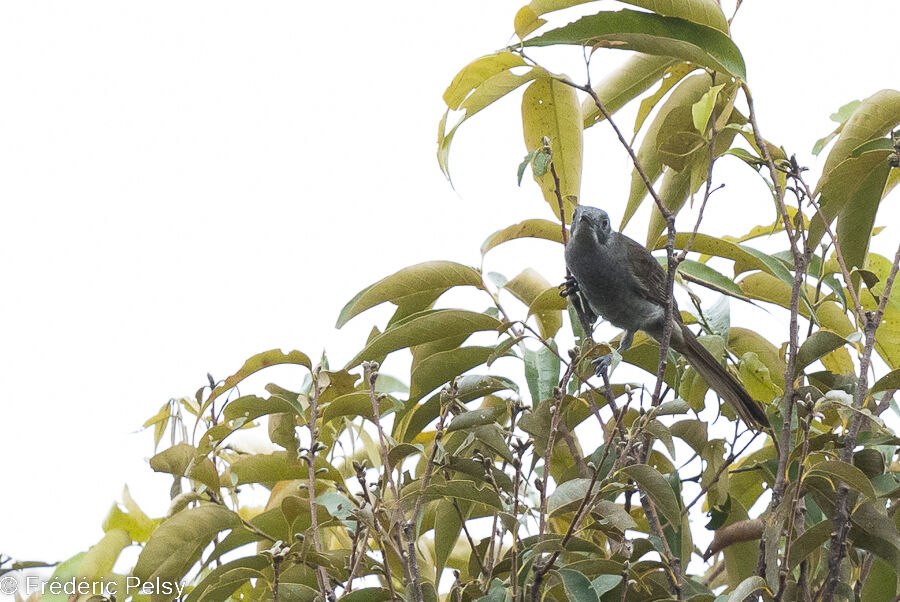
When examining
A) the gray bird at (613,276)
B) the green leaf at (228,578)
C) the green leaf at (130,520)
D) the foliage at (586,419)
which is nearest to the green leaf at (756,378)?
the foliage at (586,419)

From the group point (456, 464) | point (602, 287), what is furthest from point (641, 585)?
point (602, 287)

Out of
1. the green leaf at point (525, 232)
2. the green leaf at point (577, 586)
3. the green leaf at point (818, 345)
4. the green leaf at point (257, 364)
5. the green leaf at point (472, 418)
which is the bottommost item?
the green leaf at point (577, 586)

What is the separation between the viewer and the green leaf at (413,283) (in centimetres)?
171

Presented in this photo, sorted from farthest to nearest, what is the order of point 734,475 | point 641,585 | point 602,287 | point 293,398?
1. point 602,287
2. point 734,475
3. point 293,398
4. point 641,585

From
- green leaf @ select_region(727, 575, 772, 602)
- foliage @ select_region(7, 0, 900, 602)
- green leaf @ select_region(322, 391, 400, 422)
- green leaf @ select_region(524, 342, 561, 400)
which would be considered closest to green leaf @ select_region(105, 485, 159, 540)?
foliage @ select_region(7, 0, 900, 602)

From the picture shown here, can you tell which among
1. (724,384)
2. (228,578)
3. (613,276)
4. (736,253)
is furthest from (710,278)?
(228,578)

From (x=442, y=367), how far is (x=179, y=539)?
560 mm

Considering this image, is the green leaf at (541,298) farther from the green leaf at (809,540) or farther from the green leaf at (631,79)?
the green leaf at (809,540)

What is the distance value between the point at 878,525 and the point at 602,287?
1135 mm

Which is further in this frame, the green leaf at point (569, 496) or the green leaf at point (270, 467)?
the green leaf at point (270, 467)

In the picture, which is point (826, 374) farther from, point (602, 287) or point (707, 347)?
point (602, 287)

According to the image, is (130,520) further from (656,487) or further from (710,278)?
(710,278)

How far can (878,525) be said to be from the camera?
148 cm

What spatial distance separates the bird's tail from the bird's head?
526 millimetres
